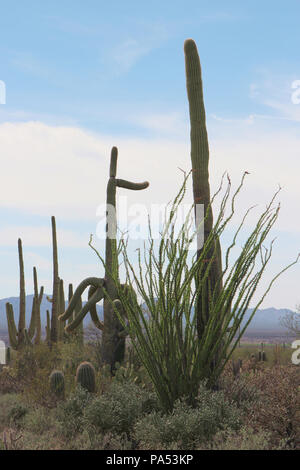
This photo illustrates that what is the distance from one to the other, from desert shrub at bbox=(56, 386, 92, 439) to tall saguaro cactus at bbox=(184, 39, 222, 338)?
1.93m

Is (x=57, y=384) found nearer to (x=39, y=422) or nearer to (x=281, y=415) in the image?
(x=39, y=422)

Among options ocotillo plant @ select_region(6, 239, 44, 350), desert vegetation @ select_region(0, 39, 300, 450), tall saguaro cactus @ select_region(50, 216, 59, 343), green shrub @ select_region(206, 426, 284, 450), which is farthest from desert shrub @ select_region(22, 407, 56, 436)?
tall saguaro cactus @ select_region(50, 216, 59, 343)

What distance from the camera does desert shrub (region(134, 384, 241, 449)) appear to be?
6426 millimetres

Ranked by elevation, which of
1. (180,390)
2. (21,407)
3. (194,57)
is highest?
(194,57)

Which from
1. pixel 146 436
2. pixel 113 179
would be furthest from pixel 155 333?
pixel 113 179

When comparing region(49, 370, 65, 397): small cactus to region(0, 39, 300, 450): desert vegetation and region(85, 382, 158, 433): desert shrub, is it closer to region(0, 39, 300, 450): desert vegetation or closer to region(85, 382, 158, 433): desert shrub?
region(0, 39, 300, 450): desert vegetation

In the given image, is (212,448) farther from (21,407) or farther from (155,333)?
(21,407)

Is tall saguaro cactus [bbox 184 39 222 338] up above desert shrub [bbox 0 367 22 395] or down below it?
above

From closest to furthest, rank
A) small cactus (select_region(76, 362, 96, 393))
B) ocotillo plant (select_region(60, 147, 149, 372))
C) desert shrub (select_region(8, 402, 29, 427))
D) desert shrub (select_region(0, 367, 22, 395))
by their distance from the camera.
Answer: desert shrub (select_region(8, 402, 29, 427))
small cactus (select_region(76, 362, 96, 393))
ocotillo plant (select_region(60, 147, 149, 372))
desert shrub (select_region(0, 367, 22, 395))

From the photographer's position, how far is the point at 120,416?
7.27 m

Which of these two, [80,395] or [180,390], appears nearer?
[180,390]
